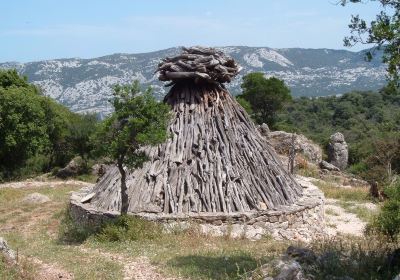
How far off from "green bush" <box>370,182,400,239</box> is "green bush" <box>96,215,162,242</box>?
17.4ft

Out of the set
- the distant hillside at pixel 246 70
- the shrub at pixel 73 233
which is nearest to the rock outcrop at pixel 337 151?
the shrub at pixel 73 233

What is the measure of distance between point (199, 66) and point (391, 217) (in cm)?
659

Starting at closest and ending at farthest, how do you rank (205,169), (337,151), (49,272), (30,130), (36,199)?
1. (49,272)
2. (205,169)
3. (36,199)
4. (30,130)
5. (337,151)

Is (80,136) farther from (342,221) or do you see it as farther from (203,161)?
(342,221)

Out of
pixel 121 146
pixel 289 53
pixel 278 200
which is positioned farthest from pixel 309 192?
pixel 289 53

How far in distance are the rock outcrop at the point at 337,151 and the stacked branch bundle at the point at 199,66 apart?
730 inches

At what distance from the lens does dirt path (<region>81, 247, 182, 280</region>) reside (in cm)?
896

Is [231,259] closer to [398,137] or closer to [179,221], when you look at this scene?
[179,221]

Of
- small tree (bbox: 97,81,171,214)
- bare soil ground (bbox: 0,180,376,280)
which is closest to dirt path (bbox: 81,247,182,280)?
bare soil ground (bbox: 0,180,376,280)

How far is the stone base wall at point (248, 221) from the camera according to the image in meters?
13.2

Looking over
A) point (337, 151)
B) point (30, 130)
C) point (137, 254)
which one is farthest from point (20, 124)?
point (337, 151)

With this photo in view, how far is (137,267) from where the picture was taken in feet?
31.6

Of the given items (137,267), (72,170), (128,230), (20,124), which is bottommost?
(72,170)

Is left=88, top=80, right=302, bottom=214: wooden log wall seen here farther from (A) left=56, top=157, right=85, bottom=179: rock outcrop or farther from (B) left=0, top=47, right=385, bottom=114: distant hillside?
(B) left=0, top=47, right=385, bottom=114: distant hillside
